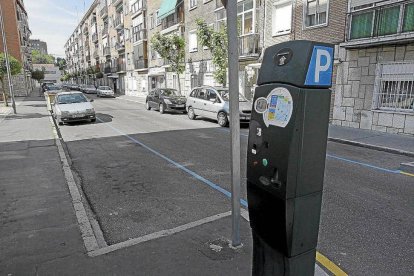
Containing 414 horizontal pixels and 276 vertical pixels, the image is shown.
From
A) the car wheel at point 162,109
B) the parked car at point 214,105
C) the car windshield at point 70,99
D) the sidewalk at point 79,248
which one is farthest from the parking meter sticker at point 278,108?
the car wheel at point 162,109

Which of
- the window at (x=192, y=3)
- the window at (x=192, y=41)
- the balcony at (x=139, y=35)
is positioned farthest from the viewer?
the balcony at (x=139, y=35)

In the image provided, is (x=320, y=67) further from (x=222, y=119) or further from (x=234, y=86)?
(x=222, y=119)

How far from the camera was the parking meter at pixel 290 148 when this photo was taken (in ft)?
5.65

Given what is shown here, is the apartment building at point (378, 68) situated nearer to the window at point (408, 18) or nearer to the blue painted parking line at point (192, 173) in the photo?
the window at point (408, 18)

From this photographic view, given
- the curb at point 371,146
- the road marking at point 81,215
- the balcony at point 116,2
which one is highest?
the balcony at point 116,2

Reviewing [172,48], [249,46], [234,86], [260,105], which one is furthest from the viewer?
[172,48]

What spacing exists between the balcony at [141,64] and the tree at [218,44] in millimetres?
17745

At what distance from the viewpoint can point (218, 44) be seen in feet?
55.1

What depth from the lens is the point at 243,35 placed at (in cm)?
1730

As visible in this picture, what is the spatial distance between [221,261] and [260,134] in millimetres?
1607

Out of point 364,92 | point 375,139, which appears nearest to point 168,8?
point 364,92

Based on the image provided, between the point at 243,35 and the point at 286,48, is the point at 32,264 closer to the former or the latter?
the point at 286,48

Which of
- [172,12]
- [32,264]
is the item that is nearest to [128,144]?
[32,264]

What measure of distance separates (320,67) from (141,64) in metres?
34.6
